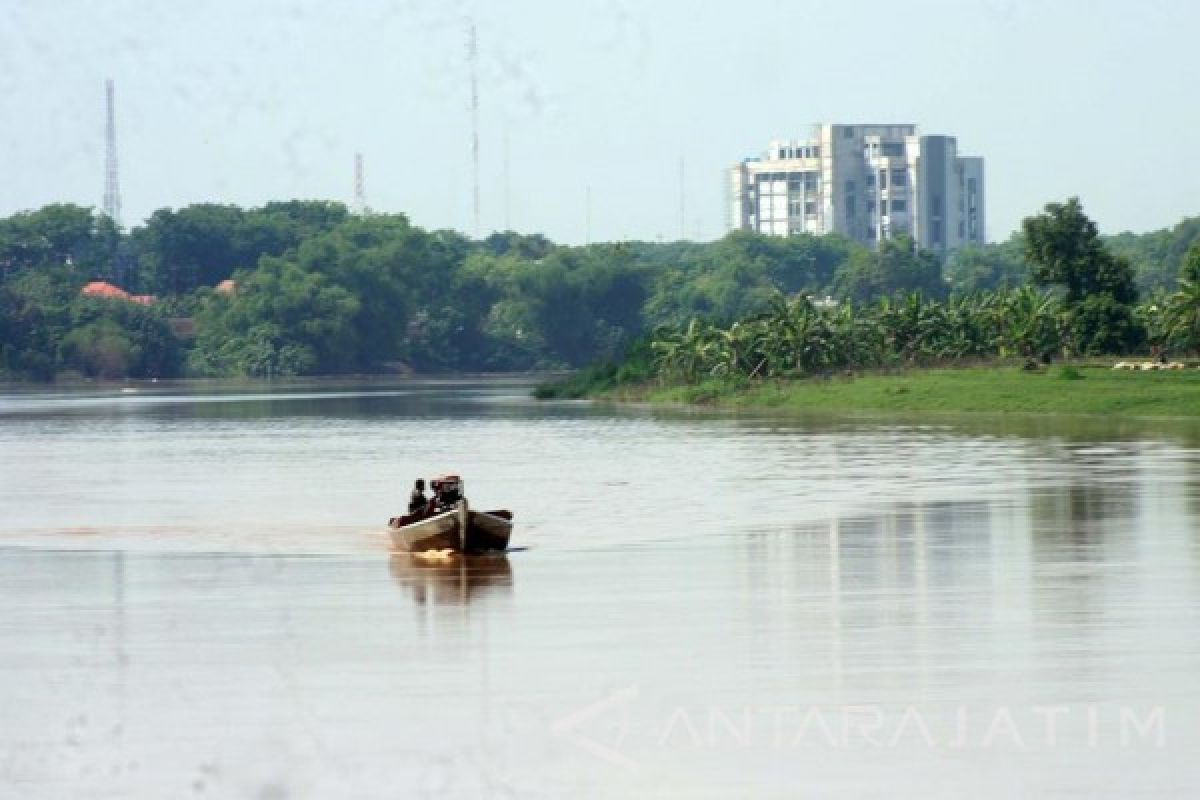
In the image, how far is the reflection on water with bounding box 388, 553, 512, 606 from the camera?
35.5 m

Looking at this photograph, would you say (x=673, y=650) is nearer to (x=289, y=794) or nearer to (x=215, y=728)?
(x=215, y=728)

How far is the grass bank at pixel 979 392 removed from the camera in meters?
88.4

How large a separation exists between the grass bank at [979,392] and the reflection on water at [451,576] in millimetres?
50508

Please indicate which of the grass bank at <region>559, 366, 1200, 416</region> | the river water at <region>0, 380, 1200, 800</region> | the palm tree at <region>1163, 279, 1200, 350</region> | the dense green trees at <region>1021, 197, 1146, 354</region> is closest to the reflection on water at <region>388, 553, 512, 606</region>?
the river water at <region>0, 380, 1200, 800</region>

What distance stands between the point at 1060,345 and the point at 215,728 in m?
86.6

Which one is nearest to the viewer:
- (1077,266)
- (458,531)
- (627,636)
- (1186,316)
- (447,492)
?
(627,636)

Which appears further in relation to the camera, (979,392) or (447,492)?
(979,392)

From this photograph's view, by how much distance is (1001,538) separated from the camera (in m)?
41.9

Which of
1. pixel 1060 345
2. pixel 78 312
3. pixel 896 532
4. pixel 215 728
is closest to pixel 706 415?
pixel 1060 345

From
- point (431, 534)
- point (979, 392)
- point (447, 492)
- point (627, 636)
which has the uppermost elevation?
point (447, 492)

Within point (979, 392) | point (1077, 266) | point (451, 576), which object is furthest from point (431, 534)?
point (1077, 266)

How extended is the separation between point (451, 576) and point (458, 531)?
2335mm

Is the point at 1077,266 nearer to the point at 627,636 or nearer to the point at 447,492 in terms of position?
the point at 447,492

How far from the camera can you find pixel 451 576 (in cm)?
3847
